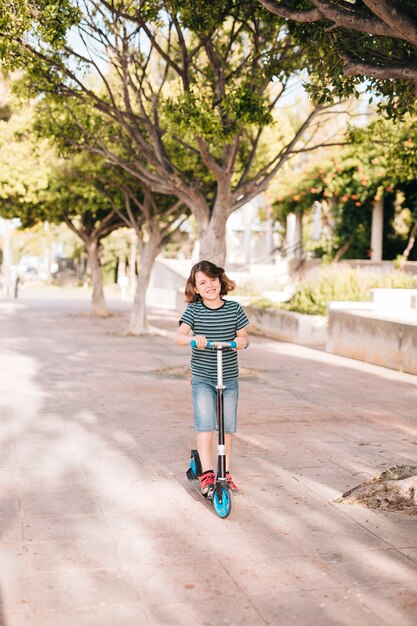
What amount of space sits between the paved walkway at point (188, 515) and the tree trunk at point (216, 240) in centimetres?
242

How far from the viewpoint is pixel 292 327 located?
1908 centimetres

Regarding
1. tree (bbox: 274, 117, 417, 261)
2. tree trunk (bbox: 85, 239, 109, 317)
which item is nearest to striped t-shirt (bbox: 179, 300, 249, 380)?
tree (bbox: 274, 117, 417, 261)

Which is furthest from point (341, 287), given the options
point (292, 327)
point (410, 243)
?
point (410, 243)

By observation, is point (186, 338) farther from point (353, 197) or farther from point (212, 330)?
point (353, 197)

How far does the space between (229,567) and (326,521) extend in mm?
1089

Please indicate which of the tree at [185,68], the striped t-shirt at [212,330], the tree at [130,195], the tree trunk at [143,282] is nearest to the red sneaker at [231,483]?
the striped t-shirt at [212,330]

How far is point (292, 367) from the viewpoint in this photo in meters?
14.6

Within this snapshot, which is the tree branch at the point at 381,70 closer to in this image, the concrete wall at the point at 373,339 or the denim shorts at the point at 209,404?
the denim shorts at the point at 209,404

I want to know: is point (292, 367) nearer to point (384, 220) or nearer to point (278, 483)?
point (278, 483)

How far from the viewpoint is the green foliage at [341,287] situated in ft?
64.2

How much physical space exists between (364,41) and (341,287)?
1201 cm

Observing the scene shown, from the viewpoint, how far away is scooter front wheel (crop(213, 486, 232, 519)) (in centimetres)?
567

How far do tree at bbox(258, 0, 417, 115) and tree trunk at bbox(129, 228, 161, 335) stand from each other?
11178 mm

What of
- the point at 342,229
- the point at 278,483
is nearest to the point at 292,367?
the point at 278,483
